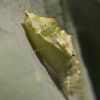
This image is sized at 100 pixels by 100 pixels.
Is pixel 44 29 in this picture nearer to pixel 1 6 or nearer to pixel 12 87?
pixel 1 6

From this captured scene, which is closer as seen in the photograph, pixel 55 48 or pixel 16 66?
pixel 16 66

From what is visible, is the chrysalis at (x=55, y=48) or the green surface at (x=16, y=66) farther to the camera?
the chrysalis at (x=55, y=48)

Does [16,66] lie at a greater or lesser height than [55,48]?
greater

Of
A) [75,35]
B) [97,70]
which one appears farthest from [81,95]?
[75,35]

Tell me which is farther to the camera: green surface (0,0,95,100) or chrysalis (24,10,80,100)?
chrysalis (24,10,80,100)

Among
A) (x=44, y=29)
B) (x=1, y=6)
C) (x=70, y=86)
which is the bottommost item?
(x=70, y=86)

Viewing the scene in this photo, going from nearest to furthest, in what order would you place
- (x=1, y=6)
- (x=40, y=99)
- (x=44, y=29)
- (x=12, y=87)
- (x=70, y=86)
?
1. (x=12, y=87)
2. (x=40, y=99)
3. (x=1, y=6)
4. (x=44, y=29)
5. (x=70, y=86)

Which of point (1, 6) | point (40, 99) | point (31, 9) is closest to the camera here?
point (40, 99)

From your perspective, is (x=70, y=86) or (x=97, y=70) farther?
(x=97, y=70)
